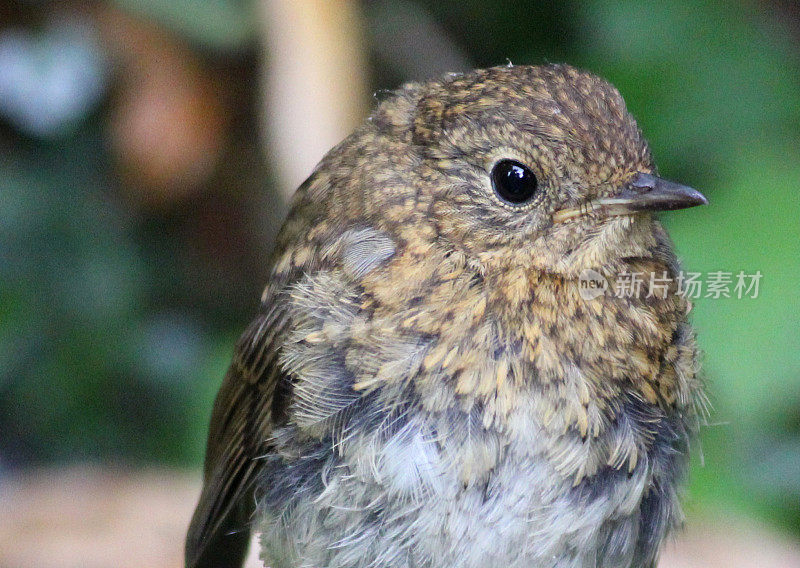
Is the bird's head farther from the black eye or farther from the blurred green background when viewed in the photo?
the blurred green background

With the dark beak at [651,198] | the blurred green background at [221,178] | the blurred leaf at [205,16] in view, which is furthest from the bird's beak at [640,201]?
the blurred leaf at [205,16]

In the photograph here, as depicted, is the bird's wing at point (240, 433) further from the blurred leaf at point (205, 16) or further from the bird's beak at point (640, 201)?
the blurred leaf at point (205, 16)

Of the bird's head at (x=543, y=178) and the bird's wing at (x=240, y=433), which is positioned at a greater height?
the bird's head at (x=543, y=178)

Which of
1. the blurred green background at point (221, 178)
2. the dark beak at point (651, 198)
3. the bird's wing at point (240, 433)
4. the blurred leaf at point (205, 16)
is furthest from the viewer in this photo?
the blurred leaf at point (205, 16)

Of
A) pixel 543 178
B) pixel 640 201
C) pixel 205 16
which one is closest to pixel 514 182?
pixel 543 178

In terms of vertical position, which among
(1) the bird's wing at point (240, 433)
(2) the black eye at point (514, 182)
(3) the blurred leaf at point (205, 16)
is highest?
(3) the blurred leaf at point (205, 16)

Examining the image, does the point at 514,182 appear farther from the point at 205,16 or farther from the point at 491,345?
the point at 205,16

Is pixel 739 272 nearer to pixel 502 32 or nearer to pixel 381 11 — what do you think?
pixel 502 32

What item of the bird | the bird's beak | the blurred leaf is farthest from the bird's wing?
the blurred leaf
